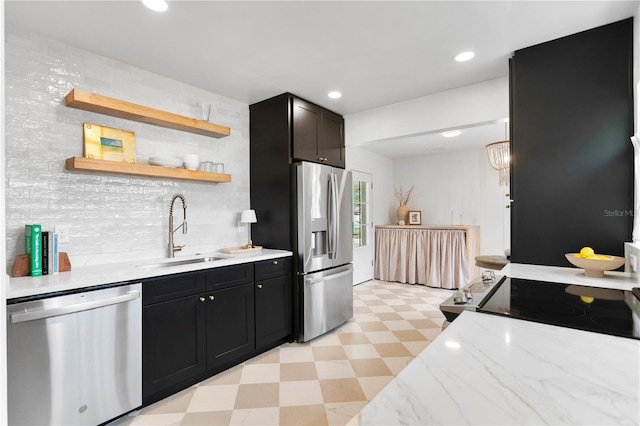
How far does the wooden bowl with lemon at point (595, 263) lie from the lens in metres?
1.71

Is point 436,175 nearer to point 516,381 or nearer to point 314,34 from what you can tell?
point 314,34

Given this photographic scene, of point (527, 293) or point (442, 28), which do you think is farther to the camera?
point (442, 28)

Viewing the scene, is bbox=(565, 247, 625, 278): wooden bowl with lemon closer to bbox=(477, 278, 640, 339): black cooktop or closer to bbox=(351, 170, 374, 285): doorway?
bbox=(477, 278, 640, 339): black cooktop

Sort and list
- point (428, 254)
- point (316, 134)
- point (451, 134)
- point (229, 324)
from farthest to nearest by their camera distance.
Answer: point (428, 254), point (451, 134), point (316, 134), point (229, 324)

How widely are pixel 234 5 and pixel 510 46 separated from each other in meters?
1.88

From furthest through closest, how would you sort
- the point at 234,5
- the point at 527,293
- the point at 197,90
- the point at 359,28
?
1. the point at 197,90
2. the point at 359,28
3. the point at 234,5
4. the point at 527,293

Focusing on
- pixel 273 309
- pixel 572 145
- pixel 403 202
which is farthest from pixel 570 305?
pixel 403 202

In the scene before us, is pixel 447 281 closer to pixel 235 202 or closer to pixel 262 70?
pixel 235 202

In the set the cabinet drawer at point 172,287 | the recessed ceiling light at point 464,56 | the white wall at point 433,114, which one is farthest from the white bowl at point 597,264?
the cabinet drawer at point 172,287

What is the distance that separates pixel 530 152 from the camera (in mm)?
2256

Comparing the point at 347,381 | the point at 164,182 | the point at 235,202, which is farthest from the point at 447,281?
the point at 164,182

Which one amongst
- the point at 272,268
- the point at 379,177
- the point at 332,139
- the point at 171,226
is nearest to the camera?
the point at 171,226

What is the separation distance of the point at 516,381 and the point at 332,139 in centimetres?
325

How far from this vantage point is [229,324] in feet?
8.36
